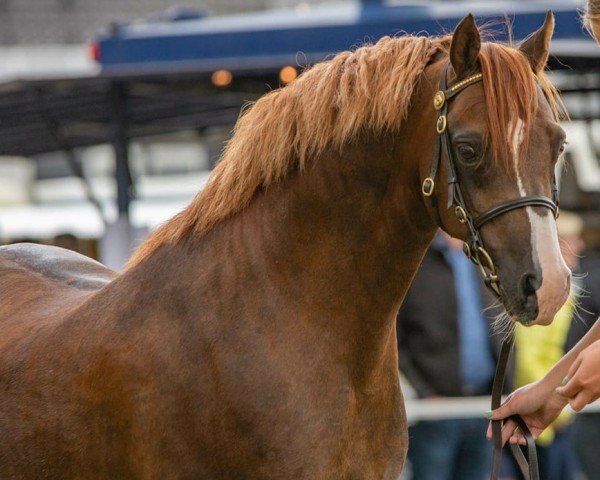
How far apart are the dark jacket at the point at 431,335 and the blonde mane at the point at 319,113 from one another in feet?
9.64

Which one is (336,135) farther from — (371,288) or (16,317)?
(16,317)

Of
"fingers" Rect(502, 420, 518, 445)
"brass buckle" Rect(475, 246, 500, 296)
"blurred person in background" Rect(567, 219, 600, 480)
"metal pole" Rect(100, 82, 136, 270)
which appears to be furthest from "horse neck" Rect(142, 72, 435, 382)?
"blurred person in background" Rect(567, 219, 600, 480)

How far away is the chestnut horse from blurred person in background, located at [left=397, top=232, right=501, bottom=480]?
114 inches

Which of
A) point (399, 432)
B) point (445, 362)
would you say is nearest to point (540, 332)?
point (445, 362)

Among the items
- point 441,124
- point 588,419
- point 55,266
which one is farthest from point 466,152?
point 588,419

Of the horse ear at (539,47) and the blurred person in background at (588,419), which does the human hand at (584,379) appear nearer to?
the horse ear at (539,47)

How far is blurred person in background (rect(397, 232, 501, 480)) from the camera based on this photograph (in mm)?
6301

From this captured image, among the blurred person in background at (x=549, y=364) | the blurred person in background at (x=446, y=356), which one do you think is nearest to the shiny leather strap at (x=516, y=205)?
the blurred person in background at (x=446, y=356)

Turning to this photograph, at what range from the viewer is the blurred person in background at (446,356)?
630 cm

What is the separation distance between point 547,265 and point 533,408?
1.90ft

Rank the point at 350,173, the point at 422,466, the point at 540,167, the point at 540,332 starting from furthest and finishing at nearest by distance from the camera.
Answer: the point at 540,332, the point at 422,466, the point at 350,173, the point at 540,167

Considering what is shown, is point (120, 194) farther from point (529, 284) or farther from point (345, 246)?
point (529, 284)

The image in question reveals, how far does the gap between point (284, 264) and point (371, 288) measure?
25 cm

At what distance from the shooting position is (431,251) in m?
6.54
